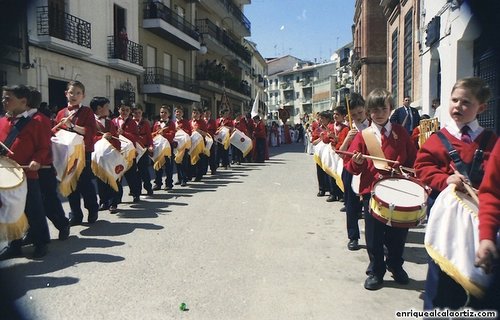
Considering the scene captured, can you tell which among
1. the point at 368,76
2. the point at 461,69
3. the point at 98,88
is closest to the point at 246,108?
the point at 368,76

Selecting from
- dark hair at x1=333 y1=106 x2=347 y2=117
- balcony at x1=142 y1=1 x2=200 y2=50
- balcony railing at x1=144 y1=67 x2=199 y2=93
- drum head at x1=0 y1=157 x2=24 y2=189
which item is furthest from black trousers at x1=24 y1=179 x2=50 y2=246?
balcony at x1=142 y1=1 x2=200 y2=50

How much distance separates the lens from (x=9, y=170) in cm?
464

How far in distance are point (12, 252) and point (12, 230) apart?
0.86 m

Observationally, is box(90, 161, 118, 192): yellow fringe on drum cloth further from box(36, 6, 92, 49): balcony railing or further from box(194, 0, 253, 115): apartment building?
box(194, 0, 253, 115): apartment building

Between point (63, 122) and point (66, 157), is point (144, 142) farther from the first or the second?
point (66, 157)

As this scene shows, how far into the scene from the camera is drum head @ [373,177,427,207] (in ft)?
12.5

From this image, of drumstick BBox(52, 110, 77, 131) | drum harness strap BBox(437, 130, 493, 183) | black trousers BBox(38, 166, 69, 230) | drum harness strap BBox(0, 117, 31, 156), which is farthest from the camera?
drumstick BBox(52, 110, 77, 131)

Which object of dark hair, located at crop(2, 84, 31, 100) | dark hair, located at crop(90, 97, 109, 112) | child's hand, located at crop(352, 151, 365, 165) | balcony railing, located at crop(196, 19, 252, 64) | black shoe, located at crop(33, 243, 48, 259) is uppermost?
balcony railing, located at crop(196, 19, 252, 64)

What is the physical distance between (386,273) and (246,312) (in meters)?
1.73

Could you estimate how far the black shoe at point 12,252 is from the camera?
5170 mm

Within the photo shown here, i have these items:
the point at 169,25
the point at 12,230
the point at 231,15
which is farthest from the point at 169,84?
the point at 12,230

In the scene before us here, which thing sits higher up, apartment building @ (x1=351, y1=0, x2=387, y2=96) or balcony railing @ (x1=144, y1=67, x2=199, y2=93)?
apartment building @ (x1=351, y1=0, x2=387, y2=96)

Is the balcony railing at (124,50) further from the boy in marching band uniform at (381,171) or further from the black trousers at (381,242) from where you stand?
the black trousers at (381,242)

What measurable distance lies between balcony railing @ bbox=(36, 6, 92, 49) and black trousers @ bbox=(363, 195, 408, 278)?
48.2 ft
